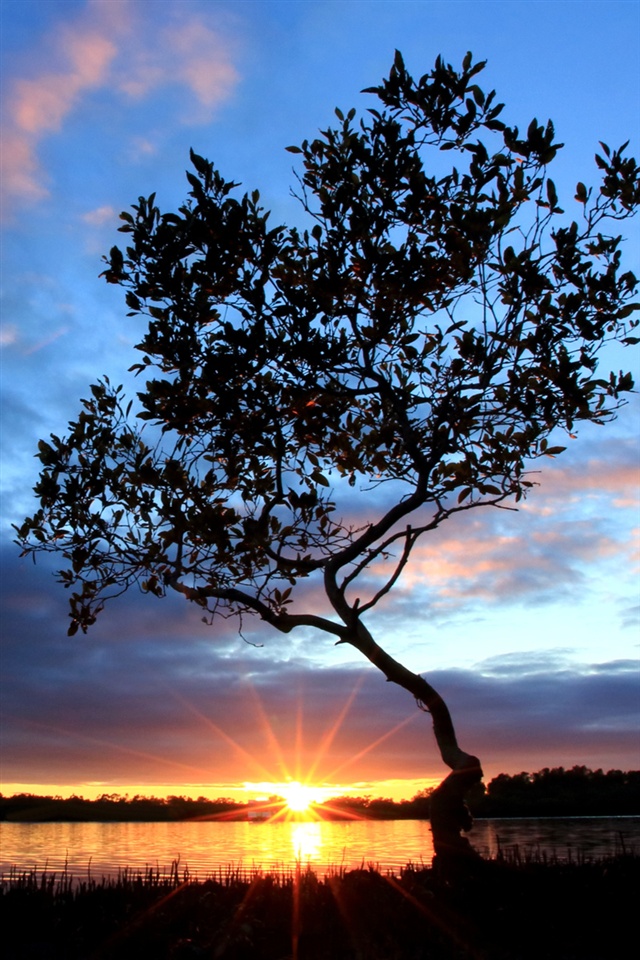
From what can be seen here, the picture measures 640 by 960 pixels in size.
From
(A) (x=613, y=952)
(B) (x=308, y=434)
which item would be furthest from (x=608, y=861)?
(B) (x=308, y=434)

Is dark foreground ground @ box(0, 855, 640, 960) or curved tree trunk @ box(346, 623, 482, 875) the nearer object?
dark foreground ground @ box(0, 855, 640, 960)

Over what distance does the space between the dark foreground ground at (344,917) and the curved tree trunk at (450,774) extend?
1.59 feet

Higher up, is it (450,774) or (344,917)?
(450,774)

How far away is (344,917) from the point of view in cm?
1249

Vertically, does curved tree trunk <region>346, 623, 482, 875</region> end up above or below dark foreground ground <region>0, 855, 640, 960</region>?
above

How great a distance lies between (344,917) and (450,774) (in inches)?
122

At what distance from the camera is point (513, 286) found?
13.7 metres

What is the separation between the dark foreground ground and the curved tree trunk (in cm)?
48

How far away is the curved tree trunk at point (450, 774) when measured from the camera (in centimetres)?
1422

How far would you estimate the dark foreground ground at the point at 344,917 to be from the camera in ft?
36.9

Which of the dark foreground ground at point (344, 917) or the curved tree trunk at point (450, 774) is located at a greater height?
the curved tree trunk at point (450, 774)

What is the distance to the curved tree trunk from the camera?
1422 centimetres

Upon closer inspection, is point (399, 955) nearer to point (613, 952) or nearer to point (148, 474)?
point (613, 952)

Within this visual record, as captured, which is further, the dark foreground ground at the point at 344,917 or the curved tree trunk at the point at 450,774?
the curved tree trunk at the point at 450,774
